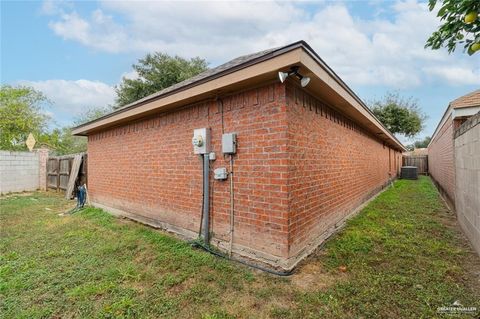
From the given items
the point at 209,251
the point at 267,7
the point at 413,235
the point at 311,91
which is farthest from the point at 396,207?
the point at 267,7

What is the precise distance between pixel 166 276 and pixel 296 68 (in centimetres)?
295

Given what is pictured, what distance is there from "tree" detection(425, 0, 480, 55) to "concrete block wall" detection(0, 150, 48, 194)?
601 inches

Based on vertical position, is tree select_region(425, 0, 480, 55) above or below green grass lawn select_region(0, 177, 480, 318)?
above

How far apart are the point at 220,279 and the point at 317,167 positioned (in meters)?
2.22

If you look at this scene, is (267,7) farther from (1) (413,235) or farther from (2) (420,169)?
(2) (420,169)

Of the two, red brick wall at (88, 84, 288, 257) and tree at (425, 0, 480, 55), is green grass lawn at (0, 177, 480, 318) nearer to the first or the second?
red brick wall at (88, 84, 288, 257)

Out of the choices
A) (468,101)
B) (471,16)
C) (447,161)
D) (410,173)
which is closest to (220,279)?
(471,16)

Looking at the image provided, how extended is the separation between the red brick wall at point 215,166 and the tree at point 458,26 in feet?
5.67

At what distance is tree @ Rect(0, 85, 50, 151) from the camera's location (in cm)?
1619

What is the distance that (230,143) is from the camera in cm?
330

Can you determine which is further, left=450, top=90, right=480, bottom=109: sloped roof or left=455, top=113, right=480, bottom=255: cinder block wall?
left=450, top=90, right=480, bottom=109: sloped roof

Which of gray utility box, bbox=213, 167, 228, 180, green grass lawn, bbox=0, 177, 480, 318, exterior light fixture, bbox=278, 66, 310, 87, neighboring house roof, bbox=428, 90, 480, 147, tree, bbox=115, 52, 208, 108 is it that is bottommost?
green grass lawn, bbox=0, 177, 480, 318

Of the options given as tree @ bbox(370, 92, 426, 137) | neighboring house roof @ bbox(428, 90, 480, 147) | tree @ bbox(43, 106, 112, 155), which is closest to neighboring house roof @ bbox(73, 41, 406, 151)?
neighboring house roof @ bbox(428, 90, 480, 147)

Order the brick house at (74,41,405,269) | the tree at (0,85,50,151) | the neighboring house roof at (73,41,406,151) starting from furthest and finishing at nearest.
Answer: the tree at (0,85,50,151), the brick house at (74,41,405,269), the neighboring house roof at (73,41,406,151)
